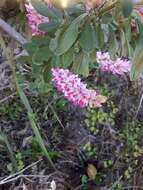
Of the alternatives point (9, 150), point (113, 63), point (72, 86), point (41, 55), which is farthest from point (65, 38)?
point (9, 150)

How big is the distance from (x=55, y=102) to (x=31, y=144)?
22cm

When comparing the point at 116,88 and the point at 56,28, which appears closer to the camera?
the point at 56,28

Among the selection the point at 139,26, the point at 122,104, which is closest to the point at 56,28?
the point at 139,26

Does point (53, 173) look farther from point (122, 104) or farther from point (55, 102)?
point (122, 104)

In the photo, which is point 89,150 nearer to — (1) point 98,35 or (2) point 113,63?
(2) point 113,63

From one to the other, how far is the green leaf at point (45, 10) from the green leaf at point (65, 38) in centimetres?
4

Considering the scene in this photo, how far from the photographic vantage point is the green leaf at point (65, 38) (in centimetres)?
104

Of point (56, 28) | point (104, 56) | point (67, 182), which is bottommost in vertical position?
point (67, 182)

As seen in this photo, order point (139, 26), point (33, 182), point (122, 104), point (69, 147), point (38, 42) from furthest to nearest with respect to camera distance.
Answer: point (122, 104) < point (69, 147) < point (33, 182) < point (38, 42) < point (139, 26)

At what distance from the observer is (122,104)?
2.24 metres

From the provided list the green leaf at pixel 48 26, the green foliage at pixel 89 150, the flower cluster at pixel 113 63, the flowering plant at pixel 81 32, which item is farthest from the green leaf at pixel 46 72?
the green foliage at pixel 89 150

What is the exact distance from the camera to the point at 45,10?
1.07 m

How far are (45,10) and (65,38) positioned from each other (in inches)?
3.3

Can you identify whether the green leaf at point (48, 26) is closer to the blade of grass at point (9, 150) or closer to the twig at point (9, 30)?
the twig at point (9, 30)
